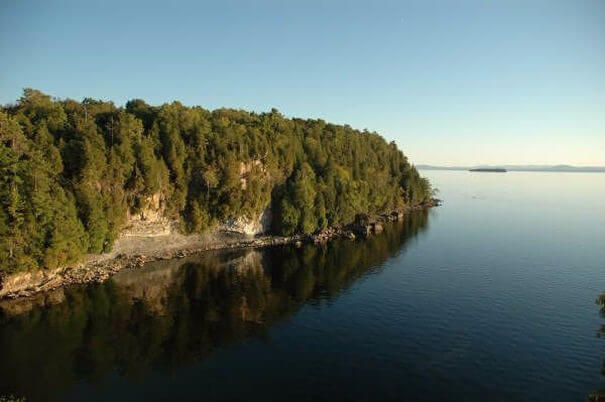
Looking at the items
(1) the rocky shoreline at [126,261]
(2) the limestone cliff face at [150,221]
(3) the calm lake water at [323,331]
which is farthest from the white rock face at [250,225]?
(2) the limestone cliff face at [150,221]

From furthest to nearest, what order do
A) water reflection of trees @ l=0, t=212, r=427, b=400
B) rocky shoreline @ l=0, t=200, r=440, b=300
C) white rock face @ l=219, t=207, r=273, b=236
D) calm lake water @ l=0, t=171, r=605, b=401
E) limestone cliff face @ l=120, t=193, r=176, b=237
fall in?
white rock face @ l=219, t=207, r=273, b=236, limestone cliff face @ l=120, t=193, r=176, b=237, rocky shoreline @ l=0, t=200, r=440, b=300, water reflection of trees @ l=0, t=212, r=427, b=400, calm lake water @ l=0, t=171, r=605, b=401

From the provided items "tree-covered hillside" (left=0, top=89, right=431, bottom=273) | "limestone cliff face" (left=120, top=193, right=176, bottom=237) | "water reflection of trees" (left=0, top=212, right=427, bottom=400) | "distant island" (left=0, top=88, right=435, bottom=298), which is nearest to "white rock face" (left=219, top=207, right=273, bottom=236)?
"distant island" (left=0, top=88, right=435, bottom=298)

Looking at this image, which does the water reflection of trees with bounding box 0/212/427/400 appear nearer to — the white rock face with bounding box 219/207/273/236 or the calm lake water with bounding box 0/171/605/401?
the calm lake water with bounding box 0/171/605/401

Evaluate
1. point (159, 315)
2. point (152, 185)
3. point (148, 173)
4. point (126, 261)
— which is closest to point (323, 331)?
point (159, 315)

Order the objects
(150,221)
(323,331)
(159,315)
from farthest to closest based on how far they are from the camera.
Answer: (150,221), (159,315), (323,331)

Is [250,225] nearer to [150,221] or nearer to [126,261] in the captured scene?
[150,221]

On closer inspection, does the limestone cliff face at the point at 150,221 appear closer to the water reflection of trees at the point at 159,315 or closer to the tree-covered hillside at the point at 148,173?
the tree-covered hillside at the point at 148,173

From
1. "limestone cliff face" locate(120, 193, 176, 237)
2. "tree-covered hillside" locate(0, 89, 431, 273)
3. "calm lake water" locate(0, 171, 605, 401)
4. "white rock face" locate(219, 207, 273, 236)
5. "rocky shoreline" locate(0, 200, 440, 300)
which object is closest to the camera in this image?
"calm lake water" locate(0, 171, 605, 401)
